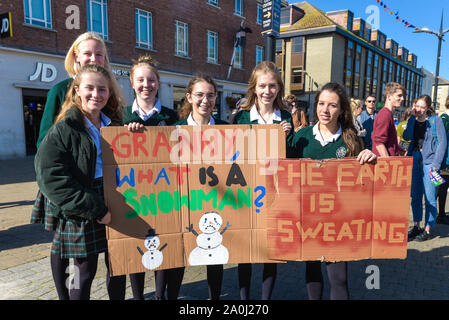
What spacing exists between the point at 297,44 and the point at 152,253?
101ft

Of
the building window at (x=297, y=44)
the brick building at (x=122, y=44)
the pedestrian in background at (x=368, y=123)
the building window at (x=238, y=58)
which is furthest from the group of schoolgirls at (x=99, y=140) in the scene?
the building window at (x=297, y=44)

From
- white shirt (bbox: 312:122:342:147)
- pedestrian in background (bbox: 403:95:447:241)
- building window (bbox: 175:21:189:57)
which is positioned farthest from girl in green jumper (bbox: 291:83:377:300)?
building window (bbox: 175:21:189:57)

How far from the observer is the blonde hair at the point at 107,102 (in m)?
2.04

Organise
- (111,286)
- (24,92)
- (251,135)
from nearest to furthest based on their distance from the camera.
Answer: (251,135) < (111,286) < (24,92)

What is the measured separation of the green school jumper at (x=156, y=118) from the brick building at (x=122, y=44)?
Result: 6152mm

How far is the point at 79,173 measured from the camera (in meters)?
1.92

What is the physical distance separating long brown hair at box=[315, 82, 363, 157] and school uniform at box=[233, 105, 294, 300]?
1.05 feet

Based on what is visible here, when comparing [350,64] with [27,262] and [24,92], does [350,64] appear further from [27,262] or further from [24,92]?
[27,262]

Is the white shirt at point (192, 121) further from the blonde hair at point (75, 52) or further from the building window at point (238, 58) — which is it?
the building window at point (238, 58)

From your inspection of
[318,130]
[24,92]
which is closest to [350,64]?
[24,92]

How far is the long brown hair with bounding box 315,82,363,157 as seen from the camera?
2271 millimetres

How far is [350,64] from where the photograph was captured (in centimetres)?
3170

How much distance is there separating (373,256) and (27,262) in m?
3.47

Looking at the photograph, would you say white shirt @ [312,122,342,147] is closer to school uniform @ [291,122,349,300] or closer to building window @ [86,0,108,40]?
school uniform @ [291,122,349,300]
